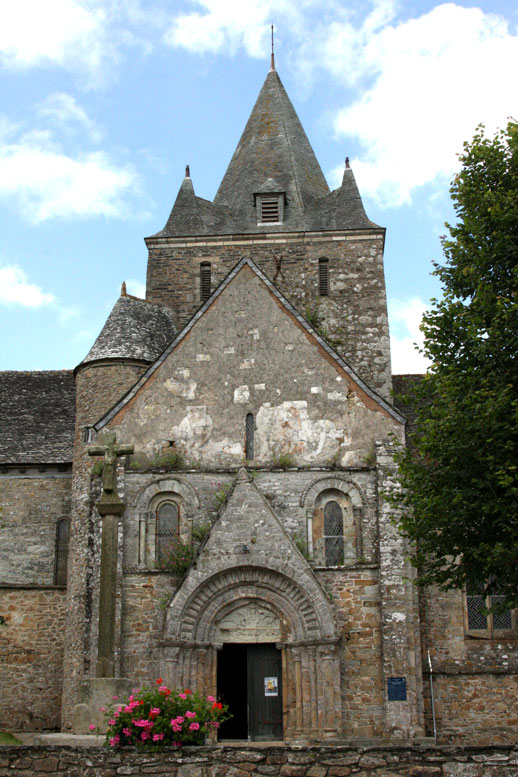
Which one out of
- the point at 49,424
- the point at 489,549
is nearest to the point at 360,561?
the point at 489,549

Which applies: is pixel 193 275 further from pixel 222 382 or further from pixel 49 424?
pixel 222 382

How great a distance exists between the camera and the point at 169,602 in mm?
18406

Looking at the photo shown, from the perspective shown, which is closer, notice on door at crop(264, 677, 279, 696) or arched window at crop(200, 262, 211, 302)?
notice on door at crop(264, 677, 279, 696)

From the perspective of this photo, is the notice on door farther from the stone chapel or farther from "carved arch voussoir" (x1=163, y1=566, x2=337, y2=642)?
"carved arch voussoir" (x1=163, y1=566, x2=337, y2=642)

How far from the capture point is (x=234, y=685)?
19.6 meters

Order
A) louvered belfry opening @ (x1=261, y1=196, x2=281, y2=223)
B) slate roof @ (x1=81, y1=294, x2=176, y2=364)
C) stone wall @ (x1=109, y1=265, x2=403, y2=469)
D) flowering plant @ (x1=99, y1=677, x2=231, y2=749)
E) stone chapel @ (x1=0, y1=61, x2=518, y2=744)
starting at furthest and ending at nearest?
louvered belfry opening @ (x1=261, y1=196, x2=281, y2=223)
slate roof @ (x1=81, y1=294, x2=176, y2=364)
stone wall @ (x1=109, y1=265, x2=403, y2=469)
stone chapel @ (x1=0, y1=61, x2=518, y2=744)
flowering plant @ (x1=99, y1=677, x2=231, y2=749)

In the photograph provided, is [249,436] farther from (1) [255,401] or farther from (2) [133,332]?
(2) [133,332]

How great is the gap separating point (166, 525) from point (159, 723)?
337 inches

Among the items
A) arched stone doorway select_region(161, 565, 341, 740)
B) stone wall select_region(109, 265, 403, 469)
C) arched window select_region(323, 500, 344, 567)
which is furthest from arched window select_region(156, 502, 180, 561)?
arched window select_region(323, 500, 344, 567)

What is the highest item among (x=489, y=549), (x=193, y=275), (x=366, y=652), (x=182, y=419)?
(x=193, y=275)

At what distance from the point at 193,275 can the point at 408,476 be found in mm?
13210

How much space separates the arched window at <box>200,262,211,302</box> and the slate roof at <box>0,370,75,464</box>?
4969 millimetres

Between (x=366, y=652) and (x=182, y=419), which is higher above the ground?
(x=182, y=419)

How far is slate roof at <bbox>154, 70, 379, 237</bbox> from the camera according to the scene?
1130 inches
